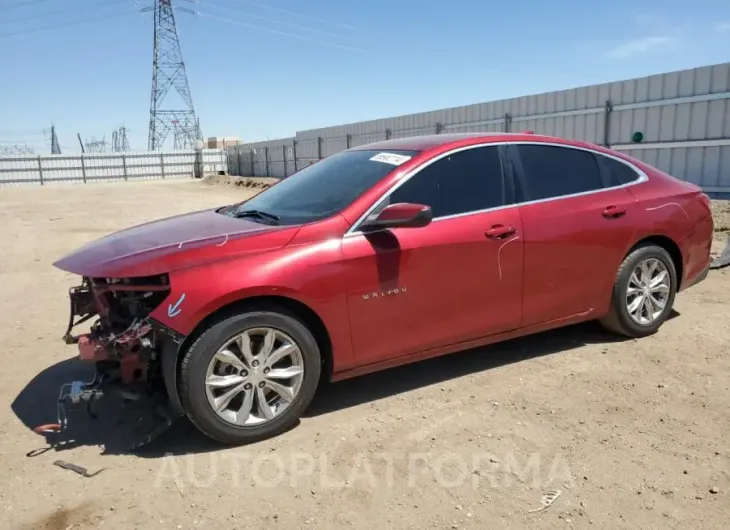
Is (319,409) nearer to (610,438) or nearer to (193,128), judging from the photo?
(610,438)

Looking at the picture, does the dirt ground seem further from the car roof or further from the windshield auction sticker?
the car roof

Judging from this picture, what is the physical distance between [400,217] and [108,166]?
2014 inches

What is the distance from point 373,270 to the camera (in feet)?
11.3

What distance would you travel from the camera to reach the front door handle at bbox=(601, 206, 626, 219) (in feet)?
14.3

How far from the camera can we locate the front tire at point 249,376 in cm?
308

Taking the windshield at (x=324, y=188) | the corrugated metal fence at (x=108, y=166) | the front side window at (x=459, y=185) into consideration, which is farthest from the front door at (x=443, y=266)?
the corrugated metal fence at (x=108, y=166)

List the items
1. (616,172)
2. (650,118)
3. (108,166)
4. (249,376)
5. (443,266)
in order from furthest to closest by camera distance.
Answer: (108,166) < (650,118) < (616,172) < (443,266) < (249,376)

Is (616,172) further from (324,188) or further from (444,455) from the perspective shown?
(444,455)

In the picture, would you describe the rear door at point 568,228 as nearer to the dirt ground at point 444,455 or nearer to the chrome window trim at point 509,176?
the chrome window trim at point 509,176

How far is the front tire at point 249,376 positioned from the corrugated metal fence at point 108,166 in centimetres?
5013

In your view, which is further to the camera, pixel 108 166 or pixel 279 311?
pixel 108 166

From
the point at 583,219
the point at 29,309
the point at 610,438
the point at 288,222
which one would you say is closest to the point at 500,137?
the point at 583,219

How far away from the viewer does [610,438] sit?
322cm

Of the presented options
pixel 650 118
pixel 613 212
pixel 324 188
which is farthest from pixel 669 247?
pixel 650 118
